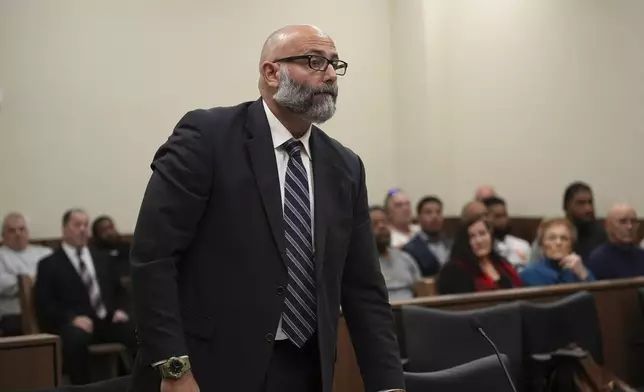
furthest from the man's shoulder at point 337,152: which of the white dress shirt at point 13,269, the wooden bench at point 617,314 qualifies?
the white dress shirt at point 13,269

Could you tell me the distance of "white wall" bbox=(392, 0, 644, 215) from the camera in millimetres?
7512

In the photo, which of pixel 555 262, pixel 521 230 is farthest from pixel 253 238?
pixel 521 230

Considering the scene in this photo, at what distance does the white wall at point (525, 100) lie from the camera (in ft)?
24.6

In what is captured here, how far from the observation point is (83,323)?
5355mm

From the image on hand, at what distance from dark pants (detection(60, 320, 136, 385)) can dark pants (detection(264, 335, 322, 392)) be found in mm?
3313

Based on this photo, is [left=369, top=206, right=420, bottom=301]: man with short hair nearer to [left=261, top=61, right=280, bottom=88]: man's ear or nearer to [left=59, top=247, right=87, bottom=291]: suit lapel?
[left=59, top=247, right=87, bottom=291]: suit lapel

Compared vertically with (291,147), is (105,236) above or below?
below

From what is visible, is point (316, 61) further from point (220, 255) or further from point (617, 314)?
point (617, 314)

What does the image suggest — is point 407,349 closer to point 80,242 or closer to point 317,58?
point 317,58

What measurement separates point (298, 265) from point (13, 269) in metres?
4.98

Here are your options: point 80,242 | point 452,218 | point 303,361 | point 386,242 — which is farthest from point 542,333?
point 452,218

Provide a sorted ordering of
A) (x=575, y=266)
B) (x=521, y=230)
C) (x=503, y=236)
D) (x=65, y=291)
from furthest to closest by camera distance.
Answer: (x=521, y=230) < (x=503, y=236) < (x=65, y=291) < (x=575, y=266)

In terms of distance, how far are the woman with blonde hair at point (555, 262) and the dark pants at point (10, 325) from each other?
3020mm

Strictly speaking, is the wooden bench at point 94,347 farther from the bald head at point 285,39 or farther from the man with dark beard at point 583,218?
the bald head at point 285,39
